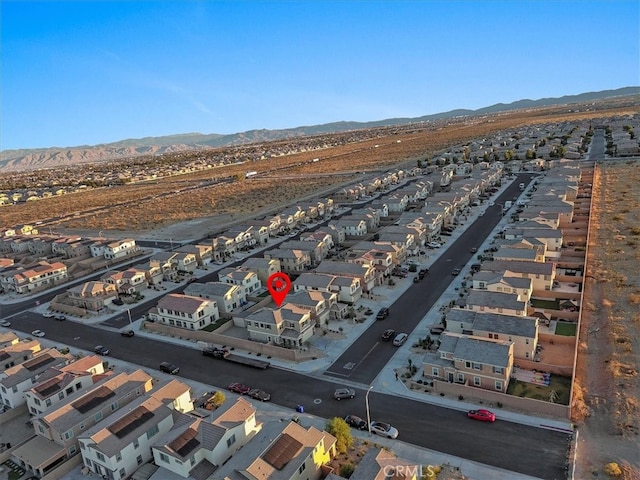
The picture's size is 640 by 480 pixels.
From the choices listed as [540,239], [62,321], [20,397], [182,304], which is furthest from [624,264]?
[62,321]

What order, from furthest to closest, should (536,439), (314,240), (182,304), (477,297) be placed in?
(314,240) → (182,304) → (477,297) → (536,439)

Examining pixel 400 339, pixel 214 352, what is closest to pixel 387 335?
pixel 400 339

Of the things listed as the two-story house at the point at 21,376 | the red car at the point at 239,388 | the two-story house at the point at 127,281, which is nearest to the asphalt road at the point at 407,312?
the red car at the point at 239,388

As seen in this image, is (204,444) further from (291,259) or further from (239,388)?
(291,259)

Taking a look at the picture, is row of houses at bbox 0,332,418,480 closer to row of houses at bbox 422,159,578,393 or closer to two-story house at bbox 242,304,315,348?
two-story house at bbox 242,304,315,348

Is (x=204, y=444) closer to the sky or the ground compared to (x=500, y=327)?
closer to the ground

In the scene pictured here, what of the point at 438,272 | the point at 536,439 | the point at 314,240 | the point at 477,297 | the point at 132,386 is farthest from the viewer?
the point at 314,240

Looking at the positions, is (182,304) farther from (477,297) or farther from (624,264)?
(624,264)

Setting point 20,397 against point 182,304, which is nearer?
point 20,397
